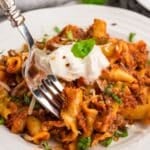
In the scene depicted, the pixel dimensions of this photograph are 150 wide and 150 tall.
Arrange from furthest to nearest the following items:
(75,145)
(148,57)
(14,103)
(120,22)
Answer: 1. (120,22)
2. (148,57)
3. (14,103)
4. (75,145)

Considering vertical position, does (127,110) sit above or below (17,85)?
below

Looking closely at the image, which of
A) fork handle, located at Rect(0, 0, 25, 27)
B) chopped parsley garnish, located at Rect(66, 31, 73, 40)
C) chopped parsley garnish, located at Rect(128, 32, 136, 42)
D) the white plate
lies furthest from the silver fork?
chopped parsley garnish, located at Rect(128, 32, 136, 42)

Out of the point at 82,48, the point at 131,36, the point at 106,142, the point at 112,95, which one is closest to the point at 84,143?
the point at 106,142

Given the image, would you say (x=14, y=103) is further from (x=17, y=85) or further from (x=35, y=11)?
(x=35, y=11)

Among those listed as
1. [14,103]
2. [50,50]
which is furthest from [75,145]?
[50,50]

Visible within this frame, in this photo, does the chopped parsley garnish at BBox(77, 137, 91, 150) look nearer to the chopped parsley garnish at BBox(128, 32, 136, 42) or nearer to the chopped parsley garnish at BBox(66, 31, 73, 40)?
the chopped parsley garnish at BBox(66, 31, 73, 40)

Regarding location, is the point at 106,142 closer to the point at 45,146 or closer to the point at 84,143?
the point at 84,143

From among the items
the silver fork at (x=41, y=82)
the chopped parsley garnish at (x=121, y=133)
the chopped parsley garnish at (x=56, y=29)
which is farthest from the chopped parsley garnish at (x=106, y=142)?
the chopped parsley garnish at (x=56, y=29)
